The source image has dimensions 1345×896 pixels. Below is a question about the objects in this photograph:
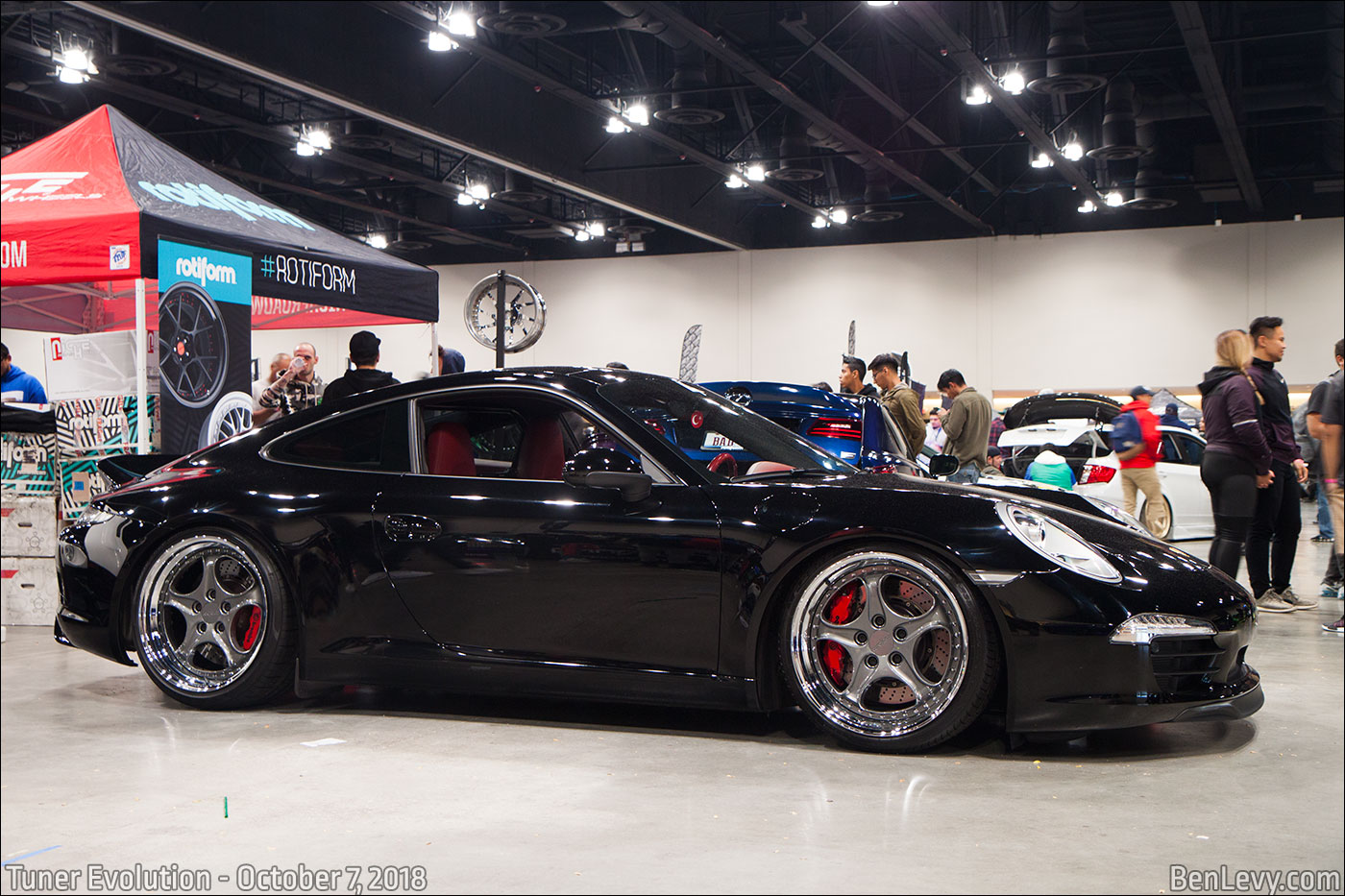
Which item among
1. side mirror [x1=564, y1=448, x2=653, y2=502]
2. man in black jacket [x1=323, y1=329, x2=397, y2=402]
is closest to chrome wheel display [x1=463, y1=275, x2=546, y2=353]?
man in black jacket [x1=323, y1=329, x2=397, y2=402]

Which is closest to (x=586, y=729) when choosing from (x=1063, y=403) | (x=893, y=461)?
(x=893, y=461)

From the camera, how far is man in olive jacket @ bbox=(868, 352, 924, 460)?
9195 millimetres

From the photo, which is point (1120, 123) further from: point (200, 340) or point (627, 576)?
point (627, 576)

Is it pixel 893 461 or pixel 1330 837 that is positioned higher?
pixel 893 461

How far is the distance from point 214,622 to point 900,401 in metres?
5.79

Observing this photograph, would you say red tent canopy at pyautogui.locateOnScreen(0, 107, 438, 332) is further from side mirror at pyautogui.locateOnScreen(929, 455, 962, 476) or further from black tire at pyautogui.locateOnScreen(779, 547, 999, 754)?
black tire at pyautogui.locateOnScreen(779, 547, 999, 754)

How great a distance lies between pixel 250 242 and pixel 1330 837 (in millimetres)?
6495

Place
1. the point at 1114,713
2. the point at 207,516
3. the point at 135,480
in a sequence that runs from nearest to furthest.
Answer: the point at 1114,713 < the point at 207,516 < the point at 135,480

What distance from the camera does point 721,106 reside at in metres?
19.5

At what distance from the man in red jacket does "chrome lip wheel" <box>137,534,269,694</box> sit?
274 inches

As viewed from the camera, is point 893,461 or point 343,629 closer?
point 343,629

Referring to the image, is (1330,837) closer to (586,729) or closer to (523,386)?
(586,729)

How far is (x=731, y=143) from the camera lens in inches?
835

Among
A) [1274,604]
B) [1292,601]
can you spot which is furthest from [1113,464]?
[1274,604]
